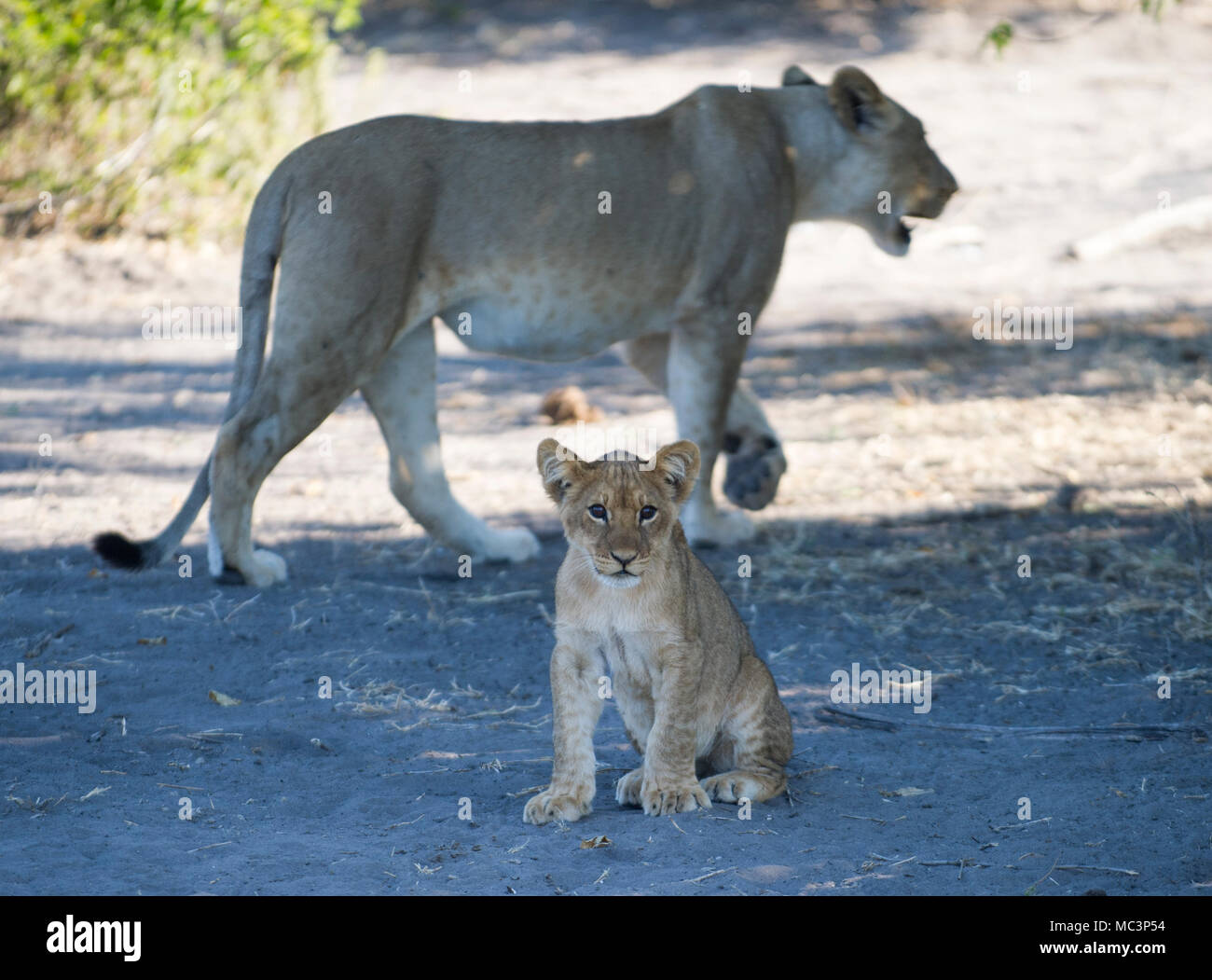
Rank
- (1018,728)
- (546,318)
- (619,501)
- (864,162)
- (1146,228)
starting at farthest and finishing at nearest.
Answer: (1146,228) < (864,162) < (546,318) < (1018,728) < (619,501)

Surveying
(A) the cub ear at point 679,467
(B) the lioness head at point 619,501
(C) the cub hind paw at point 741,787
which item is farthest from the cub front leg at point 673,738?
(A) the cub ear at point 679,467

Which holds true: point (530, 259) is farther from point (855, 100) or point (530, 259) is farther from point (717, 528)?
point (855, 100)

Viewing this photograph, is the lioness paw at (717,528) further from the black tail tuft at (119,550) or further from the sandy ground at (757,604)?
the black tail tuft at (119,550)

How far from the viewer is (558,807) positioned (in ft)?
12.8

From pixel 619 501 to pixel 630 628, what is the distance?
0.32 metres

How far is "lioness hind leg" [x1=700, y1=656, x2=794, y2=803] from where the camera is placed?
13.6ft

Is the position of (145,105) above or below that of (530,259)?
above

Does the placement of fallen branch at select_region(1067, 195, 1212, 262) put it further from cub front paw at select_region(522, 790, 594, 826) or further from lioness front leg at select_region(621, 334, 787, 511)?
cub front paw at select_region(522, 790, 594, 826)

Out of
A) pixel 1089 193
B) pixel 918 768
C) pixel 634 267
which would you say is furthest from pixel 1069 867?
pixel 1089 193

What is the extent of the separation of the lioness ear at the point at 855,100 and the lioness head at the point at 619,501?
10.7 ft

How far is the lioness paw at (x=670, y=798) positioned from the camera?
3926 millimetres

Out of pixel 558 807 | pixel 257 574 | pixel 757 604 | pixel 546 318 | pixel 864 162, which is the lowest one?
pixel 558 807

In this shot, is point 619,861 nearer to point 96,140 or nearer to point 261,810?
point 261,810

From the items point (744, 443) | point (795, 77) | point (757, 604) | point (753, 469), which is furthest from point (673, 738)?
point (795, 77)
